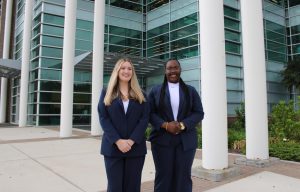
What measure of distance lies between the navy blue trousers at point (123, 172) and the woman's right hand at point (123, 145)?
0.17m

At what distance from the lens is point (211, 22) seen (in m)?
6.55


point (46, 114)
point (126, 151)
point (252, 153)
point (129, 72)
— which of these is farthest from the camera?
point (46, 114)

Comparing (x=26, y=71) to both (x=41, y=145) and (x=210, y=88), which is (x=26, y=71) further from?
(x=210, y=88)

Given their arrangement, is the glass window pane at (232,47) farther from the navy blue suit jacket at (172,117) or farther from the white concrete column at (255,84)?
the navy blue suit jacket at (172,117)

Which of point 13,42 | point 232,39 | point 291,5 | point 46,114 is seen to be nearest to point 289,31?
point 291,5

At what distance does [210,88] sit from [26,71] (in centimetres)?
1799

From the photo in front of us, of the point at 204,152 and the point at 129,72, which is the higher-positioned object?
the point at 129,72

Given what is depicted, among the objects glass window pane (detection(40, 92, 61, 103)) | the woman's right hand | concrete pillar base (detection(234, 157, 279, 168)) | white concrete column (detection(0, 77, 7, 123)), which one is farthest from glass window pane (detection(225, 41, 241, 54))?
white concrete column (detection(0, 77, 7, 123))

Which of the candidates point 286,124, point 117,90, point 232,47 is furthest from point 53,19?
point 117,90

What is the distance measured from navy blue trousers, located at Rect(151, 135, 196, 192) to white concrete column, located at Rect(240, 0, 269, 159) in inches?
165

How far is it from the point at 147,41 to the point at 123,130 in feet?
69.9

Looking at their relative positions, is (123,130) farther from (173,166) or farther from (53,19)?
(53,19)

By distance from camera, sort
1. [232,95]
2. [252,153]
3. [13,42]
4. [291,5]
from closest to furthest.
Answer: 1. [252,153]
2. [232,95]
3. [291,5]
4. [13,42]

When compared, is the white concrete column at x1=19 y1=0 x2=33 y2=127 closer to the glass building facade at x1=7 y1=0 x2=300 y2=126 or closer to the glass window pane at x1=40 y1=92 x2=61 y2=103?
the glass building facade at x1=7 y1=0 x2=300 y2=126
